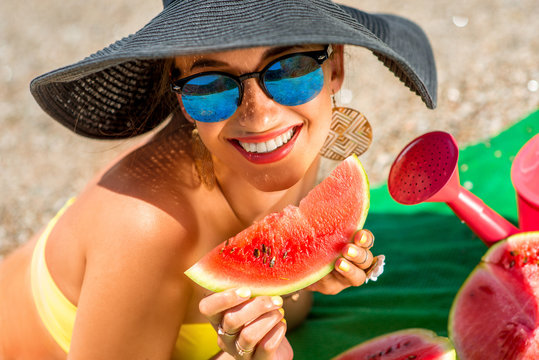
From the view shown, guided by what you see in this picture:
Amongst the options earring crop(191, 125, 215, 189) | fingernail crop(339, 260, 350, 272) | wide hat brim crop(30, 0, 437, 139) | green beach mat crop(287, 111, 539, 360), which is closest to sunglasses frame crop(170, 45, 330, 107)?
wide hat brim crop(30, 0, 437, 139)

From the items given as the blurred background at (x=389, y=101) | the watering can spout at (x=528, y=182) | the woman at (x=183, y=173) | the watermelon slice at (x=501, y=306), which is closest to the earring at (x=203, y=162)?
the woman at (x=183, y=173)

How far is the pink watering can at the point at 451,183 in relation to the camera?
213 cm

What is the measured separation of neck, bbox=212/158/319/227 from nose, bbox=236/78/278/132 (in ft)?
1.57

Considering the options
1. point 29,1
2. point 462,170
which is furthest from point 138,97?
point 29,1

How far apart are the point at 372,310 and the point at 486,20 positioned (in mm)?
4353

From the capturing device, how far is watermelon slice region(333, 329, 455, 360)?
1.97m

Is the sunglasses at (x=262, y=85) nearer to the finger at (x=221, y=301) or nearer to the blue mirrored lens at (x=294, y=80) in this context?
the blue mirrored lens at (x=294, y=80)

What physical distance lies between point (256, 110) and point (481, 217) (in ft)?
3.68

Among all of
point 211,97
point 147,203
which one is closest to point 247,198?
point 147,203

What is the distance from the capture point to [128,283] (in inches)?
72.5

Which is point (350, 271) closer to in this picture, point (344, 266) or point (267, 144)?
point (344, 266)

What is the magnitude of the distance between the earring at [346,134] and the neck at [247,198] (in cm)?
28

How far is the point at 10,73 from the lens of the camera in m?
6.85

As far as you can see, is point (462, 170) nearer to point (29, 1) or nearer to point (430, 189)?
point (430, 189)
